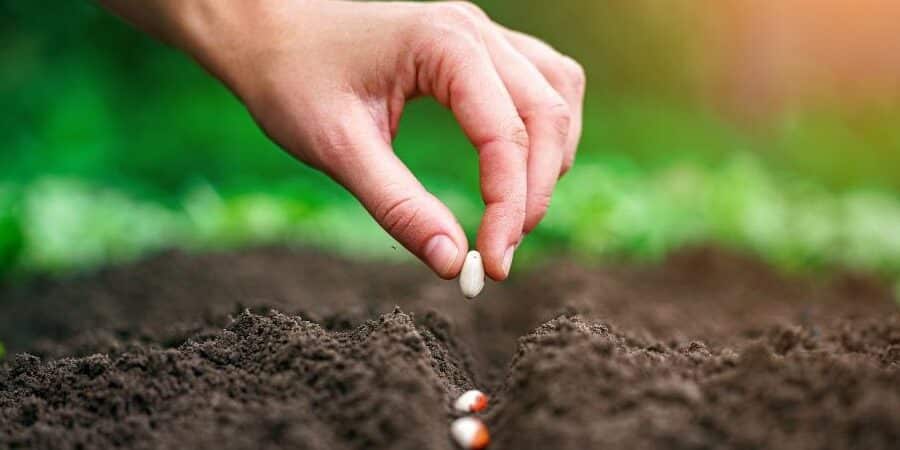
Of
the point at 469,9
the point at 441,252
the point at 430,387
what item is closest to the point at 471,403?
the point at 430,387

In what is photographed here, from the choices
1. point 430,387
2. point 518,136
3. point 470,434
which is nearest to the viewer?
point 470,434

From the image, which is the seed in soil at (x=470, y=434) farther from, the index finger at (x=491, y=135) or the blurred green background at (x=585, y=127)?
the blurred green background at (x=585, y=127)

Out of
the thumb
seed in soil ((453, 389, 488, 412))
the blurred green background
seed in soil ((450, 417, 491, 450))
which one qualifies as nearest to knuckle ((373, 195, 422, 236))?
the thumb

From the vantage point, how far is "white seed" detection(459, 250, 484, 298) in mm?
2182

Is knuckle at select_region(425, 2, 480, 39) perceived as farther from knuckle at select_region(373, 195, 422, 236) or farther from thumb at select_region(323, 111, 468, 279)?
knuckle at select_region(373, 195, 422, 236)

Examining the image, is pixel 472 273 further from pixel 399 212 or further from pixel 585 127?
pixel 585 127

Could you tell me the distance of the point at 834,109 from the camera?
6711mm

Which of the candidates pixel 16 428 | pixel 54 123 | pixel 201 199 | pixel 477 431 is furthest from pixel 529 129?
pixel 54 123

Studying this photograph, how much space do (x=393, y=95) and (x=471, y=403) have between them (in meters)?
0.97

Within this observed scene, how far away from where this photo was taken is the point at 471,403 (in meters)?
1.82

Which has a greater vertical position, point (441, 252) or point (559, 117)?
point (559, 117)

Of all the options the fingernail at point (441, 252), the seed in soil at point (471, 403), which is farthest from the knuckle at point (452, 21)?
the seed in soil at point (471, 403)

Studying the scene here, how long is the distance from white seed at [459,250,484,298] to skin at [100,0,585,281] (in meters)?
0.03

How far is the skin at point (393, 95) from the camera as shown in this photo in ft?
7.06
